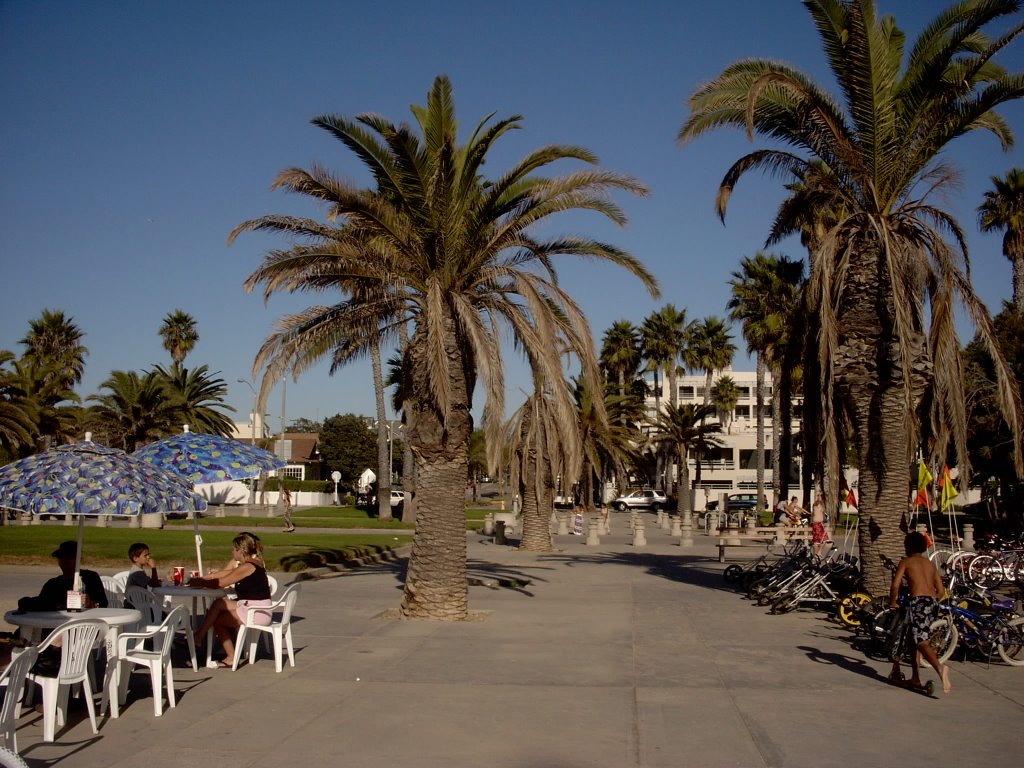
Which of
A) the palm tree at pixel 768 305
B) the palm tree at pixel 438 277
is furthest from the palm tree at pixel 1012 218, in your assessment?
the palm tree at pixel 438 277

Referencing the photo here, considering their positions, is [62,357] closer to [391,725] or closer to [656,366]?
[656,366]

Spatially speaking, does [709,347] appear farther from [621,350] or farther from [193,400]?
[193,400]

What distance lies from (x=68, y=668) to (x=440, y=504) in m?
7.73

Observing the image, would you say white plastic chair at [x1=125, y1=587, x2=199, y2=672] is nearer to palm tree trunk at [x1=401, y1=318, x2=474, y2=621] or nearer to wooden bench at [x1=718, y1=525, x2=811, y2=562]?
palm tree trunk at [x1=401, y1=318, x2=474, y2=621]

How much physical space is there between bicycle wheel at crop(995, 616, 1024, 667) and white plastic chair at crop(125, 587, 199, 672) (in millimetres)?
8911

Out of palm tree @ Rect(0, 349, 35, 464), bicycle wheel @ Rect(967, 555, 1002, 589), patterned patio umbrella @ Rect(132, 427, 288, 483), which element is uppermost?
palm tree @ Rect(0, 349, 35, 464)

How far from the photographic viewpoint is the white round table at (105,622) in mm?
8055

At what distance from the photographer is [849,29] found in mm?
15180

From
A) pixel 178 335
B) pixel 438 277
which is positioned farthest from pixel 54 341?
pixel 438 277

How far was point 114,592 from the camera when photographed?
10.7 m

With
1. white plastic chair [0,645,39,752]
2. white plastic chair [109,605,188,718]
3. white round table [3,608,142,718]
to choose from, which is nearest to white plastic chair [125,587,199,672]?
white round table [3,608,142,718]

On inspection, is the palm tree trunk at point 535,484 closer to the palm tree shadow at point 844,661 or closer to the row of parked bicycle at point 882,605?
the row of parked bicycle at point 882,605

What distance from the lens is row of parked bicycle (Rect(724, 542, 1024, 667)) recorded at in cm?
1069

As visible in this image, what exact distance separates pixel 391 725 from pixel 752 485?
264ft
